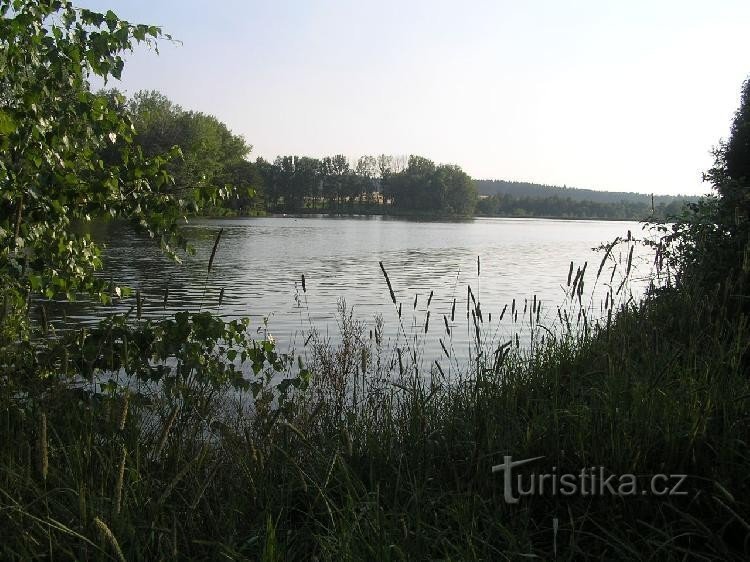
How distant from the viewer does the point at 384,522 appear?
300cm

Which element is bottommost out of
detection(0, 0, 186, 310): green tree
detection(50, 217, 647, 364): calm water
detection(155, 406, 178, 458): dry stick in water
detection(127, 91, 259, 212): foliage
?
detection(50, 217, 647, 364): calm water

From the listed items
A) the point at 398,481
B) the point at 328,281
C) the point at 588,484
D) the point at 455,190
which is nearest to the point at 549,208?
the point at 455,190

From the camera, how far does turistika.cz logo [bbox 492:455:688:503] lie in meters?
3.49

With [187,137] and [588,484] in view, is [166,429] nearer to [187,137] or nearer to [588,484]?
[588,484]

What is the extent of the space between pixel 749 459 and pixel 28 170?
484 centimetres

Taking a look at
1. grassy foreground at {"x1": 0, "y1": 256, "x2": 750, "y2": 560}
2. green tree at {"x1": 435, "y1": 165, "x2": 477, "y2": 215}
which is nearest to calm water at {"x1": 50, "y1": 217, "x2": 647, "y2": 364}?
grassy foreground at {"x1": 0, "y1": 256, "x2": 750, "y2": 560}

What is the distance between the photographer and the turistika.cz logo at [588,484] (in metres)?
3.49

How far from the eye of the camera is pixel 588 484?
3.60 m

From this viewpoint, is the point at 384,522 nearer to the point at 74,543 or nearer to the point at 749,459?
the point at 74,543

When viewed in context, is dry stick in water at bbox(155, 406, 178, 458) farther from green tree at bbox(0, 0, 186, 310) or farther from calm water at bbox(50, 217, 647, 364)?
calm water at bbox(50, 217, 647, 364)

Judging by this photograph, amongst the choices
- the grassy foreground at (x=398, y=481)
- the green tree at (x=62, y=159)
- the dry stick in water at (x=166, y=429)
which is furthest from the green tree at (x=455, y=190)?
the dry stick in water at (x=166, y=429)

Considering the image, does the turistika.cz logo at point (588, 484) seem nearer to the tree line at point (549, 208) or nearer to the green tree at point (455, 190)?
the green tree at point (455, 190)

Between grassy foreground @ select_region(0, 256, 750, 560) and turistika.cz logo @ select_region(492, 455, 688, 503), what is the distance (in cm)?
5

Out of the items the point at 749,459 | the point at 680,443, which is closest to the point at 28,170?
the point at 680,443
